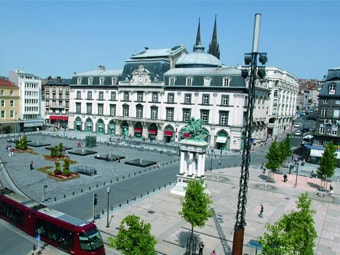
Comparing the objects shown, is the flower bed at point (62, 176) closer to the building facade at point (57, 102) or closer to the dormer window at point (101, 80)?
the dormer window at point (101, 80)

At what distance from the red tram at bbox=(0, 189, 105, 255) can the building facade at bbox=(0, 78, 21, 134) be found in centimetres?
6463

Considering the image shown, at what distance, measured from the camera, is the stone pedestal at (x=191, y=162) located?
34594 mm

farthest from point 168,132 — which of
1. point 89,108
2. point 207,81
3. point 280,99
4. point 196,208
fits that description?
point 196,208

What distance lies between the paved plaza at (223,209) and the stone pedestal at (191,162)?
2.07 meters

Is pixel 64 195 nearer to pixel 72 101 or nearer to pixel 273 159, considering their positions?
pixel 273 159

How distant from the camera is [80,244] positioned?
2019 centimetres

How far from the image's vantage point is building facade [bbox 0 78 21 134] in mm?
81750

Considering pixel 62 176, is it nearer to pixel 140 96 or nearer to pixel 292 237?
pixel 292 237

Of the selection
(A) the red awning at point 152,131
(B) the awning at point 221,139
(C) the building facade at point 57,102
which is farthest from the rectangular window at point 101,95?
(B) the awning at point 221,139

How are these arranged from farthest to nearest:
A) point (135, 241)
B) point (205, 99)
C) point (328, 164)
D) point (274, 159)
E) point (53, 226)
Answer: point (205, 99)
point (274, 159)
point (328, 164)
point (53, 226)
point (135, 241)

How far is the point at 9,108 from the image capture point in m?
83.6

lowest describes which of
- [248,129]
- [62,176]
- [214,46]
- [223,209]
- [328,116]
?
[223,209]

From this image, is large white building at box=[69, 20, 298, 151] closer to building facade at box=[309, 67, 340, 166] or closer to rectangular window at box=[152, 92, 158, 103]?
rectangular window at box=[152, 92, 158, 103]

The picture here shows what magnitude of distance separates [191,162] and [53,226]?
1804 cm
